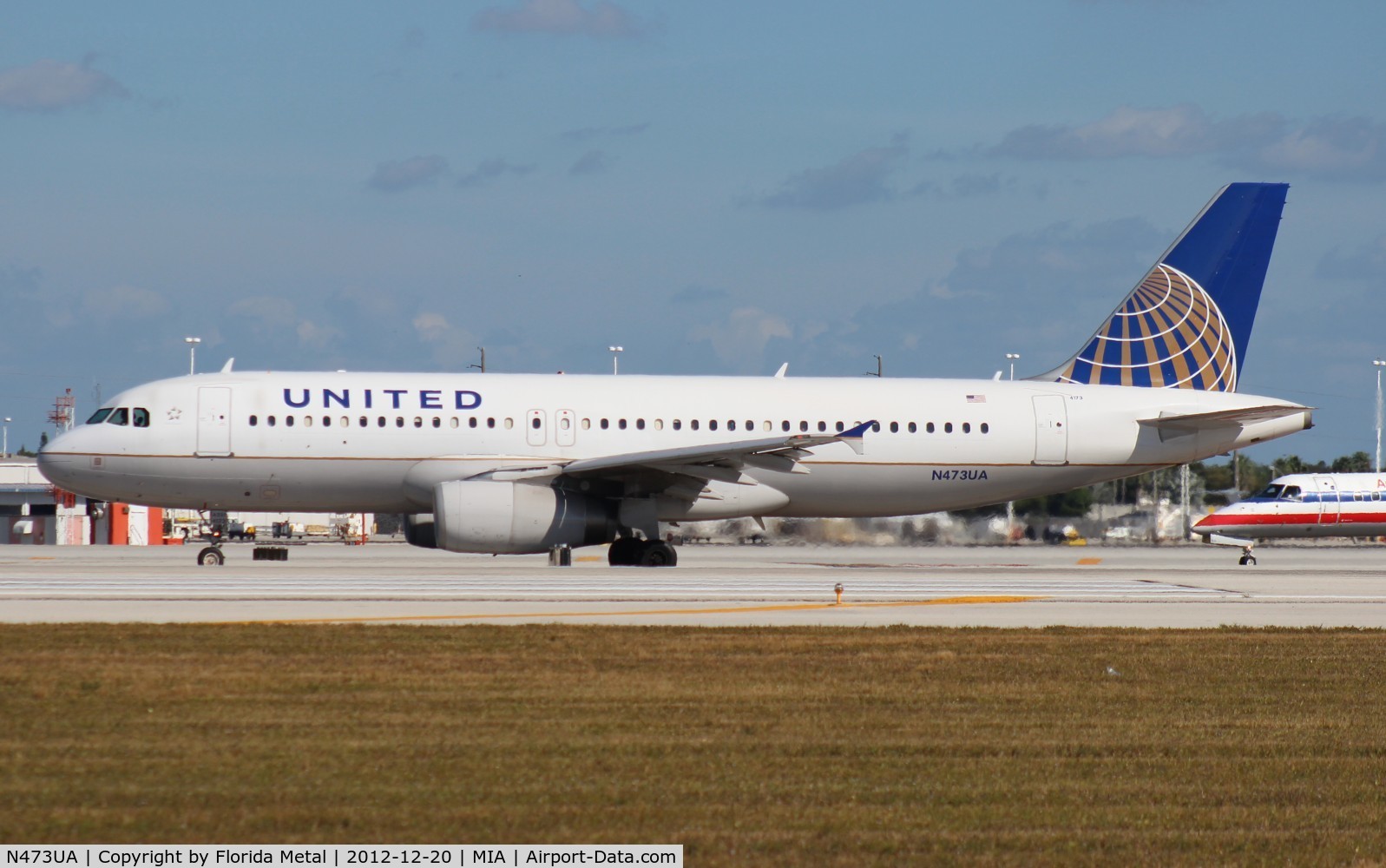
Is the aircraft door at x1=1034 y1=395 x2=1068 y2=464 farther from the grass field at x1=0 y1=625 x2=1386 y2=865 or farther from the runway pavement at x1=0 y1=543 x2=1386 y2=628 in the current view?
the grass field at x1=0 y1=625 x2=1386 y2=865

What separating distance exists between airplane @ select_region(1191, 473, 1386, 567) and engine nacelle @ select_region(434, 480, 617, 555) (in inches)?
902

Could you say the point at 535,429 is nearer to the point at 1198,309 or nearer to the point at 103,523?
the point at 1198,309

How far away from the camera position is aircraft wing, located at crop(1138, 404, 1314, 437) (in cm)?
3155

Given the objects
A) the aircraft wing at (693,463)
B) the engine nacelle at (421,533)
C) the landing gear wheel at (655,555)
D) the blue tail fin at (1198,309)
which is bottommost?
the landing gear wheel at (655,555)

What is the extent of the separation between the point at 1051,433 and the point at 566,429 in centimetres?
1056

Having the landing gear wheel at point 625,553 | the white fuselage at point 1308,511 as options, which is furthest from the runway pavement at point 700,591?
the white fuselage at point 1308,511

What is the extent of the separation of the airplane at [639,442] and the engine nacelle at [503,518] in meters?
0.04

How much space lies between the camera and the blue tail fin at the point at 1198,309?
3397 cm

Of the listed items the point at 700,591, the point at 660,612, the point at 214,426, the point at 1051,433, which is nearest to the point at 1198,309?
the point at 1051,433

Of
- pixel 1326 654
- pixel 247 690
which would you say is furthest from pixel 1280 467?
pixel 247 690

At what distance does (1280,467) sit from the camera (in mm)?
86438

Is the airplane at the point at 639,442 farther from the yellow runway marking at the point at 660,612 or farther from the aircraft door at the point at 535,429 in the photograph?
the yellow runway marking at the point at 660,612

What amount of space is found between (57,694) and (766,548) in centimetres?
Answer: 3334

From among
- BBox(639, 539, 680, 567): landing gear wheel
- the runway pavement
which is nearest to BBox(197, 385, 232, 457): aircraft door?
the runway pavement
